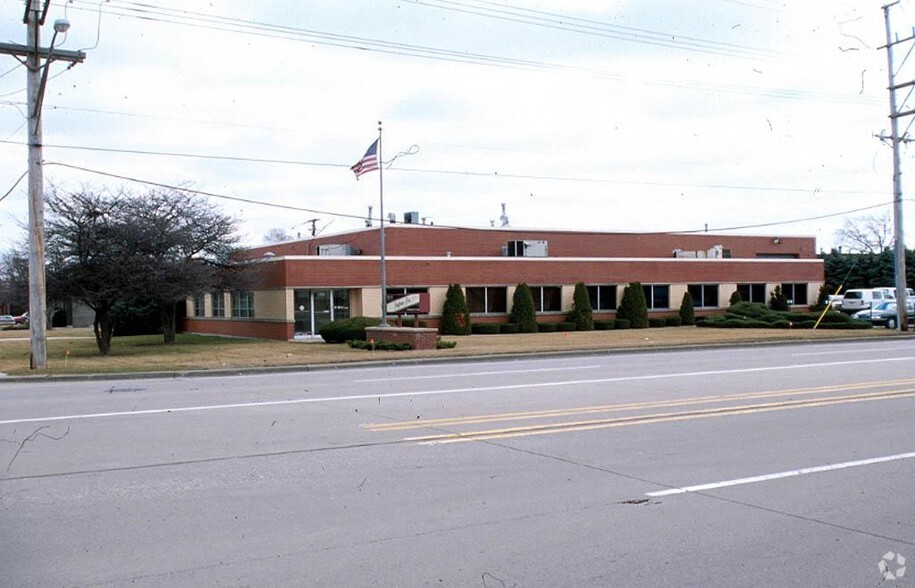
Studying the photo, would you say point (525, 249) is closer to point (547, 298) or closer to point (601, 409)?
point (547, 298)

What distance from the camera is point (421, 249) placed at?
148ft

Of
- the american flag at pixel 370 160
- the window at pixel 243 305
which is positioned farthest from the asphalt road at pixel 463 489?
the window at pixel 243 305

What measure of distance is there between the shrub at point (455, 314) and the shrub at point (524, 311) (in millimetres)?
3083

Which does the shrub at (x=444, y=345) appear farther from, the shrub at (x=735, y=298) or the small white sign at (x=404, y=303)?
the shrub at (x=735, y=298)

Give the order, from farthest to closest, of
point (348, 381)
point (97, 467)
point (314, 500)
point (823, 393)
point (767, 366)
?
point (767, 366), point (348, 381), point (823, 393), point (97, 467), point (314, 500)

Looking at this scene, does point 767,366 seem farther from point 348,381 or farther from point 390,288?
point 390,288

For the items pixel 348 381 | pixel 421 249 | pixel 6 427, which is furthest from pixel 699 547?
pixel 421 249

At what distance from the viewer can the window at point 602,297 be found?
157 ft

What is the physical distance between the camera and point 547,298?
46156 millimetres

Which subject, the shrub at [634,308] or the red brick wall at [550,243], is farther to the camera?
the shrub at [634,308]

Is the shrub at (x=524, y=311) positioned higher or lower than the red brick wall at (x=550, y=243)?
lower

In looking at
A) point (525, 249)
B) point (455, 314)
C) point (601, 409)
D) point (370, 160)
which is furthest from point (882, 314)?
point (601, 409)

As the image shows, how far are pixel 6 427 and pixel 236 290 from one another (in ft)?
80.9

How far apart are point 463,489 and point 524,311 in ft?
118
